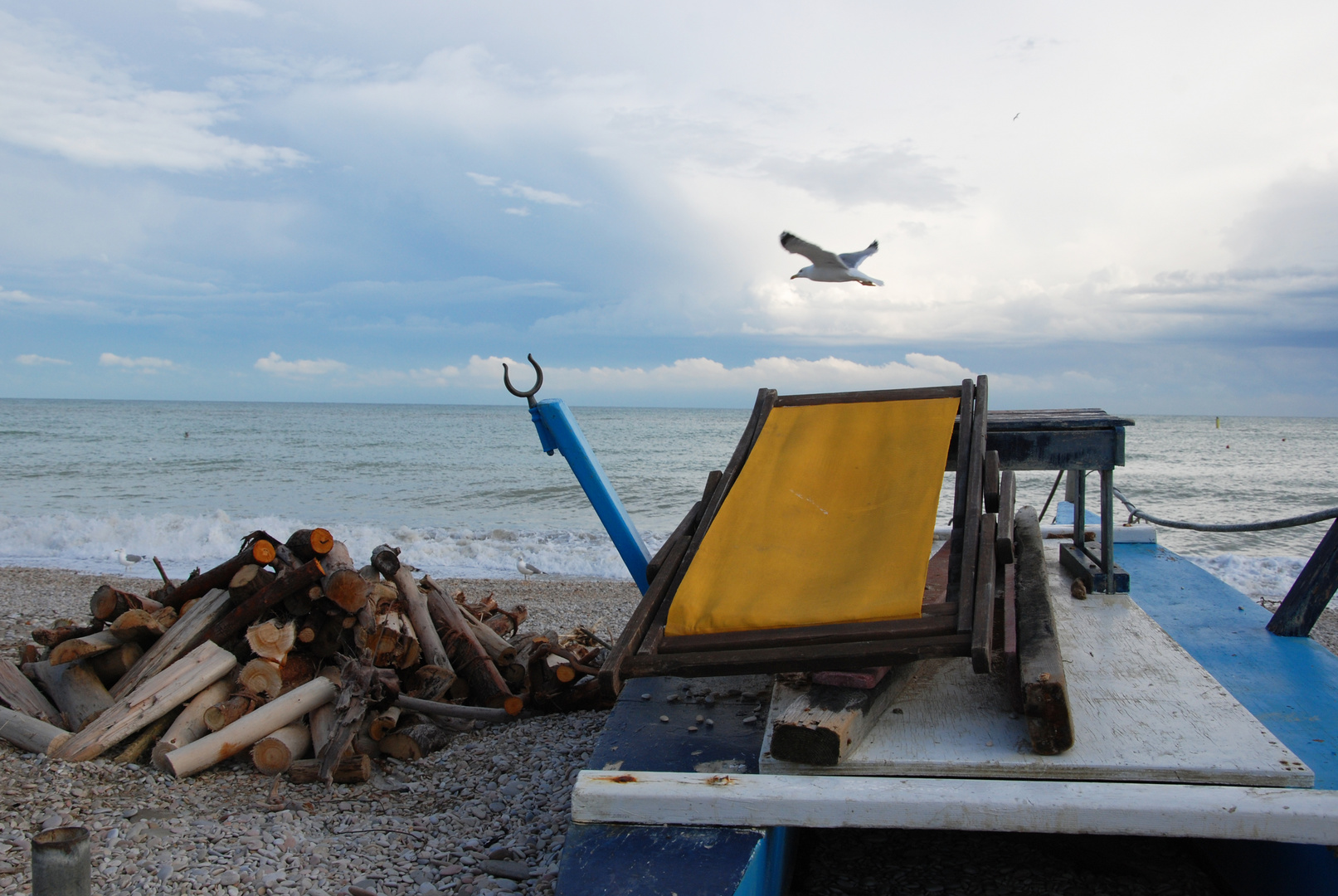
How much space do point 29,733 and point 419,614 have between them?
1867mm

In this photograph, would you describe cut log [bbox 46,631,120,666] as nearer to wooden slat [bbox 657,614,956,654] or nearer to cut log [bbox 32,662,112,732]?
cut log [bbox 32,662,112,732]

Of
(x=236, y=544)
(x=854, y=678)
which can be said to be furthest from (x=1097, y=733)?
(x=236, y=544)

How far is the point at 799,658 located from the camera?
9.06ft

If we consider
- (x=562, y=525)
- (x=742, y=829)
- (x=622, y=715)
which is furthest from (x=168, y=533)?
(x=742, y=829)

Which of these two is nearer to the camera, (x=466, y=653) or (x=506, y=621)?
(x=466, y=653)

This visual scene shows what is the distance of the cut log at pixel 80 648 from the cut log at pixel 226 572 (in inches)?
14.1

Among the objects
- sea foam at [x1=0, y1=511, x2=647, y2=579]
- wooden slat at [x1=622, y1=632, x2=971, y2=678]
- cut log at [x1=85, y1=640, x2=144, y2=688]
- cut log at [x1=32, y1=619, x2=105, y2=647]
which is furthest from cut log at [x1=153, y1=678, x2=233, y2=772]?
sea foam at [x1=0, y1=511, x2=647, y2=579]

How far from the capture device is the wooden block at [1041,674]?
2.46 m

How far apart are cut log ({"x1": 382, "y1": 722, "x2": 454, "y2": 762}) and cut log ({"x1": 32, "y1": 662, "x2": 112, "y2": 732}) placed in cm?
143

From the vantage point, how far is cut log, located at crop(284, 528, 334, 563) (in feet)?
13.9

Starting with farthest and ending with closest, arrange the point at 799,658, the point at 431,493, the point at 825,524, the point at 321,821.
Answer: the point at 431,493, the point at 825,524, the point at 321,821, the point at 799,658

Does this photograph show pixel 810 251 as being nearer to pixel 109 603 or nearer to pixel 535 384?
pixel 535 384

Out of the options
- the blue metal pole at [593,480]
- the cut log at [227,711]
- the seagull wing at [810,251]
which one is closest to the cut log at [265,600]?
the cut log at [227,711]

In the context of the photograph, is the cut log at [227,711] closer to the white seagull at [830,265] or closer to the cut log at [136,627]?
the cut log at [136,627]
